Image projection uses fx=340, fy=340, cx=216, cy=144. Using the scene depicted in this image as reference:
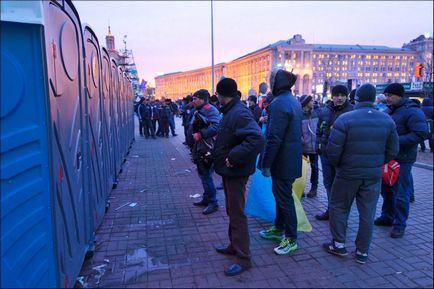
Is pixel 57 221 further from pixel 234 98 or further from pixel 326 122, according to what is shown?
pixel 326 122

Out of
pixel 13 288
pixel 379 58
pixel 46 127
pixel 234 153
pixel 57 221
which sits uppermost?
pixel 379 58

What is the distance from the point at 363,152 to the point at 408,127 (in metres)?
1.25

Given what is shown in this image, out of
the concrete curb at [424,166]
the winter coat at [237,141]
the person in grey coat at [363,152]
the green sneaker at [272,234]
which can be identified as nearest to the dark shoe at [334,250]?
the person in grey coat at [363,152]

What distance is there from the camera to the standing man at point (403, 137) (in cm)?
440

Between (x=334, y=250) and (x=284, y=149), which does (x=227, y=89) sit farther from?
(x=334, y=250)

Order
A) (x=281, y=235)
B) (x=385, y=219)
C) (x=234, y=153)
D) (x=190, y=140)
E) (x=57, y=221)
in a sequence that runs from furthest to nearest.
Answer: (x=190, y=140), (x=385, y=219), (x=281, y=235), (x=234, y=153), (x=57, y=221)

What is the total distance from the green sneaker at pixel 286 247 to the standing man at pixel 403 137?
4.79 ft

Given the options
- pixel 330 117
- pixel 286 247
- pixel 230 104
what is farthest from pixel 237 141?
pixel 330 117

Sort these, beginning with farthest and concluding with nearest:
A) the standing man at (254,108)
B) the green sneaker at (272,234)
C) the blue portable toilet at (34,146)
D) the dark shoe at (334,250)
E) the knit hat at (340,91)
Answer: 1. the standing man at (254,108)
2. the knit hat at (340,91)
3. the green sneaker at (272,234)
4. the dark shoe at (334,250)
5. the blue portable toilet at (34,146)

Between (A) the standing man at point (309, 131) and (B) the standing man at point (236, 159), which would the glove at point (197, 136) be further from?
(A) the standing man at point (309, 131)

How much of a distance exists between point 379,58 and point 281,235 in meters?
145

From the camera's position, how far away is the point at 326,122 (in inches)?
202

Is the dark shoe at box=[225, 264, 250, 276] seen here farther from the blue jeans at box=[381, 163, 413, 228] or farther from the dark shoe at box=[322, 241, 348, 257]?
the blue jeans at box=[381, 163, 413, 228]

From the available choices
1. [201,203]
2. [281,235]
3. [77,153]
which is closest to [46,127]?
[77,153]
